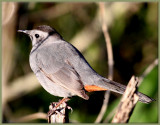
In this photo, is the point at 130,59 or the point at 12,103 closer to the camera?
the point at 12,103

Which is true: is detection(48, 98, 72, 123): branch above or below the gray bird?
below

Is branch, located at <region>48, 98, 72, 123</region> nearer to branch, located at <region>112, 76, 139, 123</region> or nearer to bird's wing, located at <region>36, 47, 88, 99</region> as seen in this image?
bird's wing, located at <region>36, 47, 88, 99</region>

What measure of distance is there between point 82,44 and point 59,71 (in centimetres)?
193

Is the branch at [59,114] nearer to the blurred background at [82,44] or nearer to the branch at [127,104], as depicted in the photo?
the branch at [127,104]

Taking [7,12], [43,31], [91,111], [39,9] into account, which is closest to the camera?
[43,31]

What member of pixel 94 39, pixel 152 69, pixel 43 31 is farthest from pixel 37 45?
pixel 152 69

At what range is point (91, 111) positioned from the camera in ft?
19.2

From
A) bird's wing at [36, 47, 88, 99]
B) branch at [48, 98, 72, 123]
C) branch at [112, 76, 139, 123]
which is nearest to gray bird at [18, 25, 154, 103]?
bird's wing at [36, 47, 88, 99]

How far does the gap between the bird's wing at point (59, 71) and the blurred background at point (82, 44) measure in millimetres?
1541

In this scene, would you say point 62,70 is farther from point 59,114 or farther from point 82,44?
point 82,44

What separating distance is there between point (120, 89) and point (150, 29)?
3046mm

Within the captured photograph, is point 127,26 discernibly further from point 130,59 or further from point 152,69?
point 152,69

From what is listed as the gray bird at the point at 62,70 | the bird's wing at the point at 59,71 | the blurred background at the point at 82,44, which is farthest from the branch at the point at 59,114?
the blurred background at the point at 82,44

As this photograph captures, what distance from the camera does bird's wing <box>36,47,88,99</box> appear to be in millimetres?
3768
